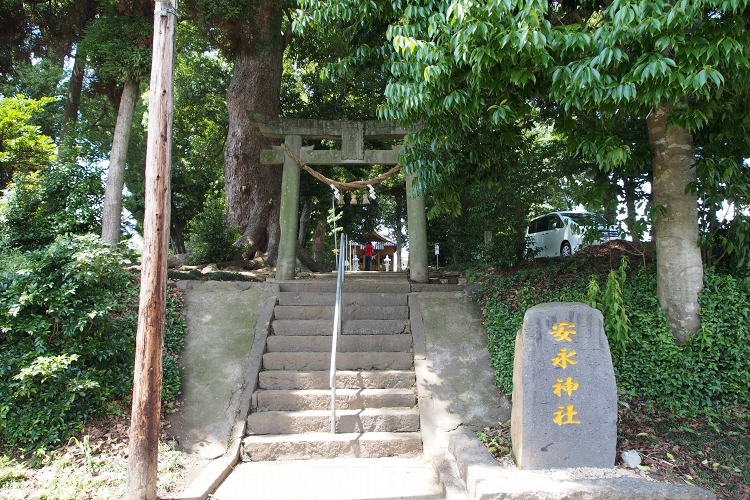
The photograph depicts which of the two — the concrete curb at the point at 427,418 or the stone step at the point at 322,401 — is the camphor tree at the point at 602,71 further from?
the stone step at the point at 322,401

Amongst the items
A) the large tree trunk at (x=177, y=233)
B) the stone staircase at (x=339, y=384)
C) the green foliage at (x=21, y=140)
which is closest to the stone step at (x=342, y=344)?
the stone staircase at (x=339, y=384)

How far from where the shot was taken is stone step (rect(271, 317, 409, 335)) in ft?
21.6

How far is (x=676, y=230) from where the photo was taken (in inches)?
197

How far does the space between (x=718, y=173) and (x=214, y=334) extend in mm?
6077

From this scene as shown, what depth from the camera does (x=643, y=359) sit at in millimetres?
4906

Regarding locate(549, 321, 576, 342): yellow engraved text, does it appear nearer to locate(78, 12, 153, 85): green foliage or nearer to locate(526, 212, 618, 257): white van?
locate(78, 12, 153, 85): green foliage

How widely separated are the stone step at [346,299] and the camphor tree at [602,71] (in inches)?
104

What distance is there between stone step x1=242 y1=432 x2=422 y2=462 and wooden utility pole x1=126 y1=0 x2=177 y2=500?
130 centimetres

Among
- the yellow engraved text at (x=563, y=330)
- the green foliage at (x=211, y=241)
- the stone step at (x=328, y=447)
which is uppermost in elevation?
the green foliage at (x=211, y=241)

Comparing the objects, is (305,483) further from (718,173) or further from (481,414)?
(718,173)

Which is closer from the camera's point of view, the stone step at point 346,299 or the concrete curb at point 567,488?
the concrete curb at point 567,488

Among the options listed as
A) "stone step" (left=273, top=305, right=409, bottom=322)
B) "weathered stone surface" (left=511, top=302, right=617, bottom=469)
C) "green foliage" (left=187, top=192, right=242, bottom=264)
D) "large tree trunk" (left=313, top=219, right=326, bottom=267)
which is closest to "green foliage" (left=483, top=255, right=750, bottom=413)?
"weathered stone surface" (left=511, top=302, right=617, bottom=469)

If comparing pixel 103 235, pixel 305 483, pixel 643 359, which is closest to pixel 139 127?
pixel 103 235

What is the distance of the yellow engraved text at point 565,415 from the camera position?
3.82m
